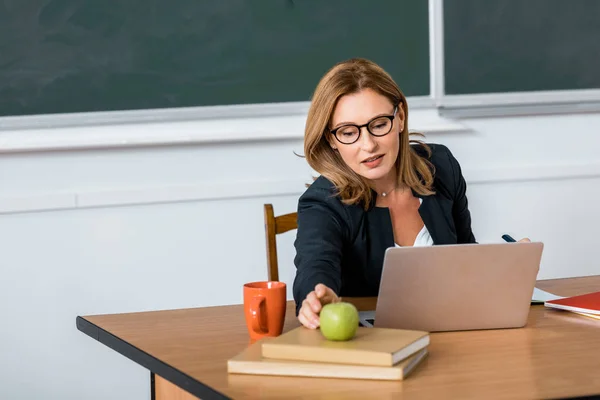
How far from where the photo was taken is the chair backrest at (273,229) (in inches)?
91.4

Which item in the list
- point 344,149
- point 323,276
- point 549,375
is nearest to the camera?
point 549,375

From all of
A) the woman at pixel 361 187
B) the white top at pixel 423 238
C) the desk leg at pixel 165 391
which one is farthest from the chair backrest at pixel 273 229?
the desk leg at pixel 165 391

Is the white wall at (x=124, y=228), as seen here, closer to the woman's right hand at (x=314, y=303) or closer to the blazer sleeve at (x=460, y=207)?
the blazer sleeve at (x=460, y=207)

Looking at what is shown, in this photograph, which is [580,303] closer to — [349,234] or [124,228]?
[349,234]

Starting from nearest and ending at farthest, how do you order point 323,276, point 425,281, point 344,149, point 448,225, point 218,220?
1. point 425,281
2. point 323,276
3. point 344,149
4. point 448,225
5. point 218,220

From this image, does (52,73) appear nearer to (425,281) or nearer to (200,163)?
(200,163)

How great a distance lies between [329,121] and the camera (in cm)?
202

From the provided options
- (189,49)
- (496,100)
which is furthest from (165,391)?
(496,100)

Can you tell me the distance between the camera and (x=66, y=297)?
9.77 ft

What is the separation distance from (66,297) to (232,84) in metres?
0.87

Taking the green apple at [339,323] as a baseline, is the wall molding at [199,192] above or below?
above

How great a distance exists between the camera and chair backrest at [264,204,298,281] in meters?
2.32

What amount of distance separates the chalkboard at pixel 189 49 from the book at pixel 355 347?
1685mm

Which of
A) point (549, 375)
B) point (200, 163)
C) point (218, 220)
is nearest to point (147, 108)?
point (200, 163)
